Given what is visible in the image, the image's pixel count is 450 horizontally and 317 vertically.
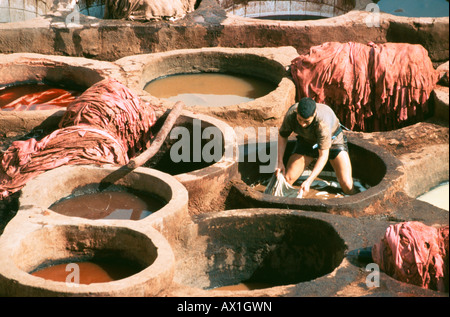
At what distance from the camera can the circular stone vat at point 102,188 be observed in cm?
629

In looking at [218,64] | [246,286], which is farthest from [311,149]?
[218,64]

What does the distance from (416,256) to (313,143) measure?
2.60 meters

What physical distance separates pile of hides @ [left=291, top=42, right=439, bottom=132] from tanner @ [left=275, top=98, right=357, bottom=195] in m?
1.65

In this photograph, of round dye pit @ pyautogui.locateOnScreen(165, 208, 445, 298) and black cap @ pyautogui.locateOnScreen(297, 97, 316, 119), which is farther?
black cap @ pyautogui.locateOnScreen(297, 97, 316, 119)

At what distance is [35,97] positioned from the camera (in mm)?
9555

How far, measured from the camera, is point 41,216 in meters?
6.04

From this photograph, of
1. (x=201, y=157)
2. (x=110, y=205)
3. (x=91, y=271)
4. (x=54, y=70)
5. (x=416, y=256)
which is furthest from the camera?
(x=54, y=70)

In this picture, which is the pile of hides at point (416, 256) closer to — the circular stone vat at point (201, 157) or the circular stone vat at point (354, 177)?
the circular stone vat at point (354, 177)

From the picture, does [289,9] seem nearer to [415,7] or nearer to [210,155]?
[415,7]

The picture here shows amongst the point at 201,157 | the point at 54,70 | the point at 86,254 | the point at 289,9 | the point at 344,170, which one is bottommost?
the point at 86,254

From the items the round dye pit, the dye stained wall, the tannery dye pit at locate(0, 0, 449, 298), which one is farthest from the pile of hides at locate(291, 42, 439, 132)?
the dye stained wall

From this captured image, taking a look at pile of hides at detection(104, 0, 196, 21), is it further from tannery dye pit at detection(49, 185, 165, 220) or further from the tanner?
tannery dye pit at detection(49, 185, 165, 220)

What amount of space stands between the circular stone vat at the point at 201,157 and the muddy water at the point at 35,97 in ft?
5.83

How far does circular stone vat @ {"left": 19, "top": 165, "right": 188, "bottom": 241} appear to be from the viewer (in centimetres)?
629
